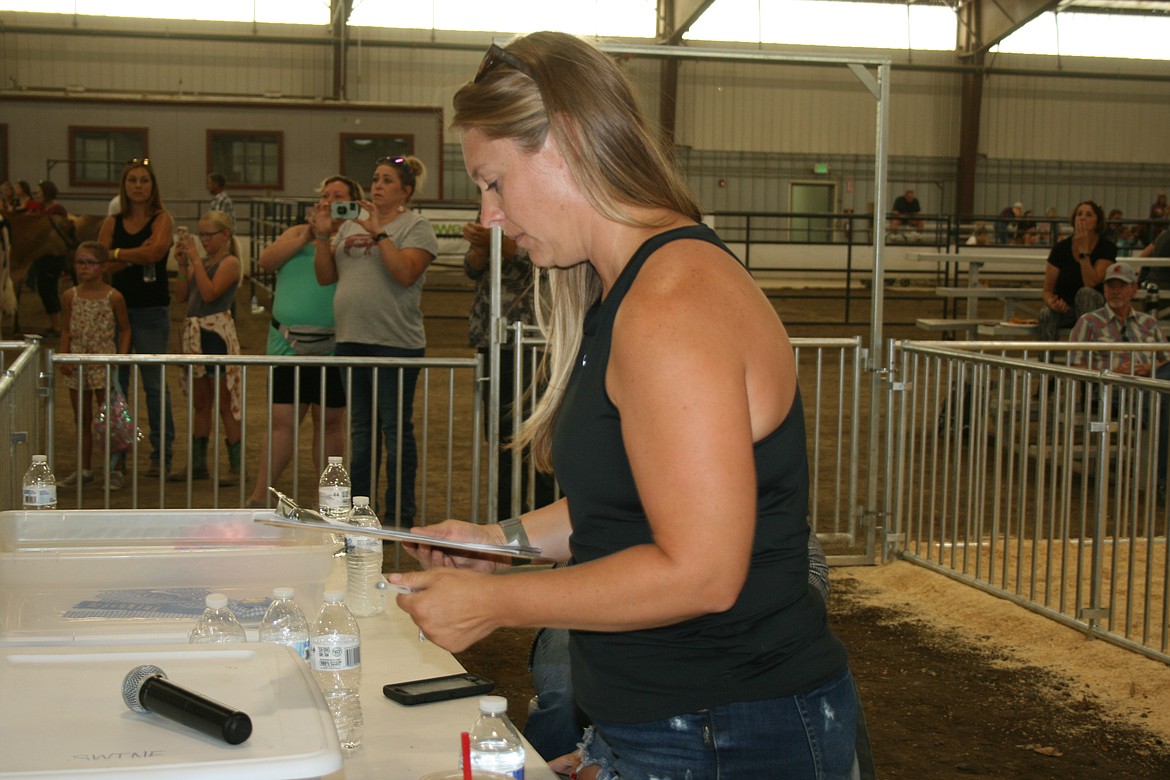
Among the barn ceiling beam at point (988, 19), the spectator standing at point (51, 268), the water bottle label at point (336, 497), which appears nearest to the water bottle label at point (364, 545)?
the water bottle label at point (336, 497)

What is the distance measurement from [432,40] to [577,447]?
76.9 feet

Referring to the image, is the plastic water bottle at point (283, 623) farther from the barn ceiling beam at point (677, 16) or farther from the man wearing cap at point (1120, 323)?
the barn ceiling beam at point (677, 16)

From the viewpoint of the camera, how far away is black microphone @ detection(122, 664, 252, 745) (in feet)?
→ 4.57

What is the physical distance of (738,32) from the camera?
80.0 feet

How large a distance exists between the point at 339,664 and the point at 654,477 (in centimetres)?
82

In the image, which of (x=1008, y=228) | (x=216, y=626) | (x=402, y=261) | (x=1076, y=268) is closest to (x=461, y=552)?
(x=216, y=626)

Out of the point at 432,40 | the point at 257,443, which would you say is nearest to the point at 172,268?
the point at 432,40

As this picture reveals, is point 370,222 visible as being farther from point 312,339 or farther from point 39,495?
point 39,495

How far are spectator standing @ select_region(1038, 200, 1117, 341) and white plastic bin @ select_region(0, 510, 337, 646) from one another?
748 centimetres

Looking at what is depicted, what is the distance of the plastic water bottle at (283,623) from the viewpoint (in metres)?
2.29

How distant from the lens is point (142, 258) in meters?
7.25

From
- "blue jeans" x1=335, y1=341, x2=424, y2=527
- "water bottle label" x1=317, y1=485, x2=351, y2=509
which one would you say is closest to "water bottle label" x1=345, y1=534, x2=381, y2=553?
"water bottle label" x1=317, y1=485, x2=351, y2=509

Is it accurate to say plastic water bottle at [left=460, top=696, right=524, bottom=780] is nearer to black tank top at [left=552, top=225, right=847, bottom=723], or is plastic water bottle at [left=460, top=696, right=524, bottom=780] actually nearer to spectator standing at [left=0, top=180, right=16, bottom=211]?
black tank top at [left=552, top=225, right=847, bottom=723]

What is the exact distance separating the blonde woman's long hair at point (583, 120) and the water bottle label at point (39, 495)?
7.39 feet
